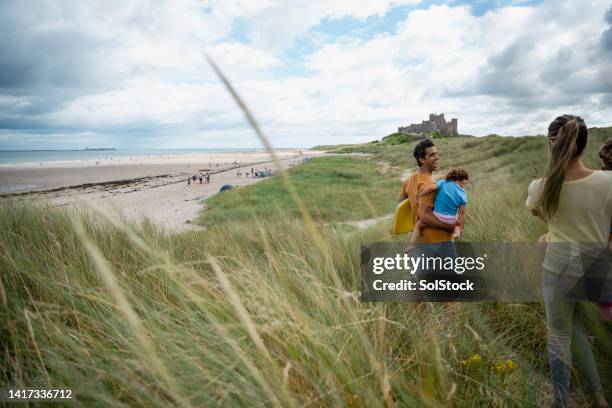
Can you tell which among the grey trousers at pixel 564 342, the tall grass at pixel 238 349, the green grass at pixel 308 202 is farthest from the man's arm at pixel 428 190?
the green grass at pixel 308 202

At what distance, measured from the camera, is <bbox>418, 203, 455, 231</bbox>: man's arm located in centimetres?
325

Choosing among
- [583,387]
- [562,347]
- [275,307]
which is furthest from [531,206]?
[275,307]

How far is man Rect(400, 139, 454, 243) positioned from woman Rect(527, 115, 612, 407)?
1105 mm

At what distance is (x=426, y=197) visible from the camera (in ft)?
11.0

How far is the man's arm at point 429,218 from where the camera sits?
3254mm

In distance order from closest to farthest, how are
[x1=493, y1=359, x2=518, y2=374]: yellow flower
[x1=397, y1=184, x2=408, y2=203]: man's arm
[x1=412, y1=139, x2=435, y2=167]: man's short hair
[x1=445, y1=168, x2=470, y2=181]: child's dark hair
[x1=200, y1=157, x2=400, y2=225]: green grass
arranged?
[x1=493, y1=359, x2=518, y2=374]: yellow flower → [x1=445, y1=168, x2=470, y2=181]: child's dark hair → [x1=412, y1=139, x2=435, y2=167]: man's short hair → [x1=397, y1=184, x2=408, y2=203]: man's arm → [x1=200, y1=157, x2=400, y2=225]: green grass

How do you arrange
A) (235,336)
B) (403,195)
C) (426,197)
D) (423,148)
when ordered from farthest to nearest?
(403,195) → (423,148) → (426,197) → (235,336)

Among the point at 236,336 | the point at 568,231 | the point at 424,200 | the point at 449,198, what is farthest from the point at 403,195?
the point at 236,336

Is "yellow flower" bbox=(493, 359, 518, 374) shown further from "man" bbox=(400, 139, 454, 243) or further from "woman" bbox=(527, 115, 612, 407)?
"man" bbox=(400, 139, 454, 243)

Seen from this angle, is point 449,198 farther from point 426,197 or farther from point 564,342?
point 564,342

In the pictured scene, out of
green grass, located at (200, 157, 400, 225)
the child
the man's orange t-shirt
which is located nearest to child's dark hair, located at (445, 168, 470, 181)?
the child

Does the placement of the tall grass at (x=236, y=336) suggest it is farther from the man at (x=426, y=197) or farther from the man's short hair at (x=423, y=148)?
the man's short hair at (x=423, y=148)

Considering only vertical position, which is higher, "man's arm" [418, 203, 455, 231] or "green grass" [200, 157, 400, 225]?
"man's arm" [418, 203, 455, 231]

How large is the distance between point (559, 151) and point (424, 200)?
1.37 meters
